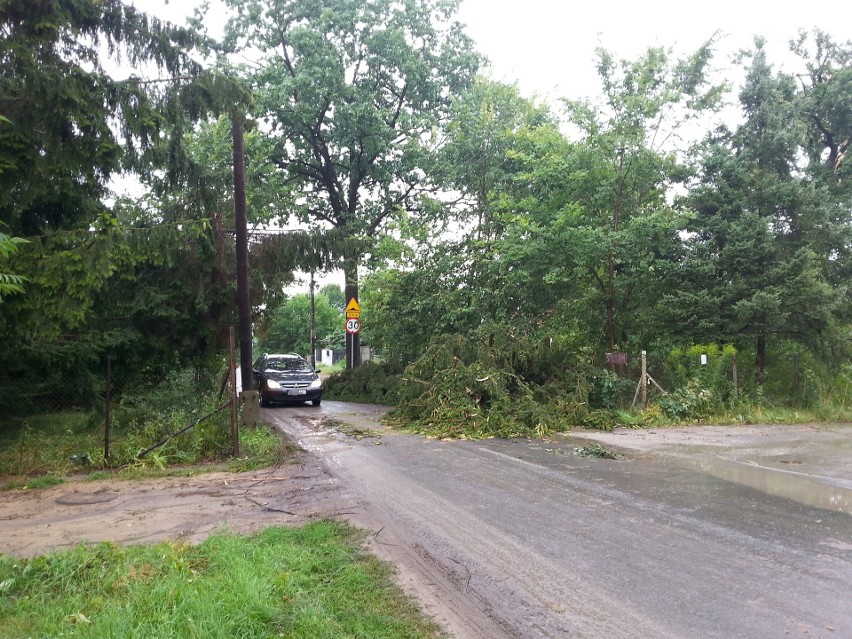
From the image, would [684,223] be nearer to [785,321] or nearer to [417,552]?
[785,321]

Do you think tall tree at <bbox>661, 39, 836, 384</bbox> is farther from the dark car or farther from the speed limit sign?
the speed limit sign

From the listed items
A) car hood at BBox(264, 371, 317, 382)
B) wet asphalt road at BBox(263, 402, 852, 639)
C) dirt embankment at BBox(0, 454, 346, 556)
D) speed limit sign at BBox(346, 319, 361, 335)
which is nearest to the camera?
wet asphalt road at BBox(263, 402, 852, 639)

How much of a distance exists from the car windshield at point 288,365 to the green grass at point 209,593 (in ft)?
47.7

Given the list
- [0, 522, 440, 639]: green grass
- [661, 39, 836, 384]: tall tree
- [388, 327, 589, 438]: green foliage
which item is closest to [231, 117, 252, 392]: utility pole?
[388, 327, 589, 438]: green foliage

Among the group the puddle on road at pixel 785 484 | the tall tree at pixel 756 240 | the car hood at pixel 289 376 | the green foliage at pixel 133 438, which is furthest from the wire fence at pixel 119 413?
the tall tree at pixel 756 240

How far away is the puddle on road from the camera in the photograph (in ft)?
23.5

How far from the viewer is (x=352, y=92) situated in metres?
24.7

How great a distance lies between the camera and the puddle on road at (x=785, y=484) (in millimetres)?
7157

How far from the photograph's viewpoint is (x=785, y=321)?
1564 cm

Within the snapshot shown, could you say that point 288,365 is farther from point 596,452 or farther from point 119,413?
point 596,452

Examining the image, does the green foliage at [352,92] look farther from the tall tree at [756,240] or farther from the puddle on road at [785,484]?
the puddle on road at [785,484]

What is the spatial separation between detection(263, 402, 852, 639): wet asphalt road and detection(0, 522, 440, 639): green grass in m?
0.40

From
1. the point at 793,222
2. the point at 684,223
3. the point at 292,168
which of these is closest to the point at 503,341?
the point at 684,223

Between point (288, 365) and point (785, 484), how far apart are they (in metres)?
15.5
